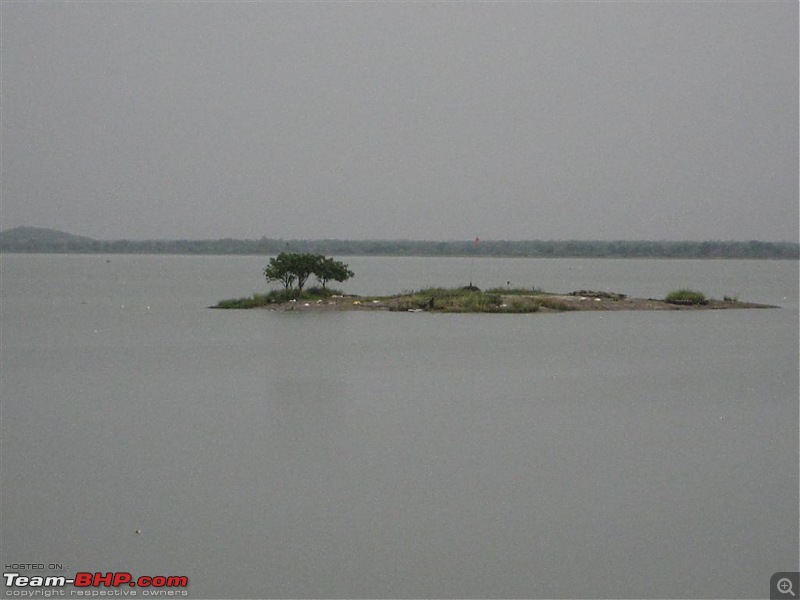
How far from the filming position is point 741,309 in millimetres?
34719

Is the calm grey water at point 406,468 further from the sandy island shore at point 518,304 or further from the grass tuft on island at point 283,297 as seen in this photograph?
the grass tuft on island at point 283,297

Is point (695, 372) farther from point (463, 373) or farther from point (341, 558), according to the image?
point (341, 558)

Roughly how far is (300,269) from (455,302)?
4932mm

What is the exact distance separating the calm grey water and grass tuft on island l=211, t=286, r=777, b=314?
9159 mm

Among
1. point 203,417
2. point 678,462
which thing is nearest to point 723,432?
point 678,462

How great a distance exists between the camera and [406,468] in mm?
10906

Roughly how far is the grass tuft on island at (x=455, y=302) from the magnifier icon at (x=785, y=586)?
2381 cm

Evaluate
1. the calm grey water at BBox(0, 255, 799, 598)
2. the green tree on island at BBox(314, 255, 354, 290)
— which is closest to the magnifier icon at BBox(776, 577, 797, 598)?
the calm grey water at BBox(0, 255, 799, 598)

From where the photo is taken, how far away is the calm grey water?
7.94m

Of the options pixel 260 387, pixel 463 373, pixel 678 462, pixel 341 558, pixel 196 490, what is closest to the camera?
pixel 341 558

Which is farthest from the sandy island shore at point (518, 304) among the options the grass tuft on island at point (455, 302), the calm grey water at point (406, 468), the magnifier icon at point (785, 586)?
the magnifier icon at point (785, 586)

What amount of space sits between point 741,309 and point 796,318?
206 centimetres

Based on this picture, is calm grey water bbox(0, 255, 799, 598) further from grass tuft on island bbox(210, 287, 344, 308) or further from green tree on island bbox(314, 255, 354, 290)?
green tree on island bbox(314, 255, 354, 290)

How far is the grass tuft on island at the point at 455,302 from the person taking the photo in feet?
104
